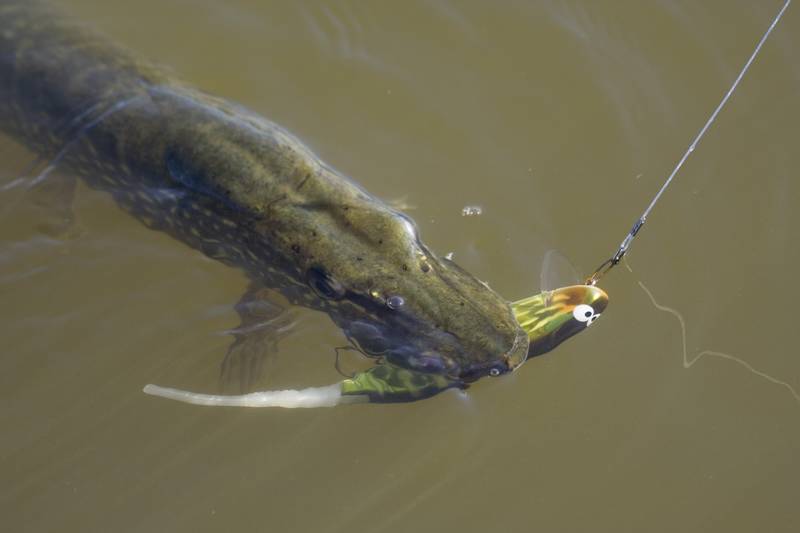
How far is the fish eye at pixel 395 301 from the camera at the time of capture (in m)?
3.04

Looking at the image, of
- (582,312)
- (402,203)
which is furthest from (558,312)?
(402,203)

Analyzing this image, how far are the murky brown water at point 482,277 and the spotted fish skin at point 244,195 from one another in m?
0.28

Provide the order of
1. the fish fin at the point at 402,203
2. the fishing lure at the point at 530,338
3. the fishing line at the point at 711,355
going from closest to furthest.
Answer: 1. the fishing lure at the point at 530,338
2. the fishing line at the point at 711,355
3. the fish fin at the point at 402,203

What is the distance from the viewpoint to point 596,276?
12.4ft

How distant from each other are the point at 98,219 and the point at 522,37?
281cm

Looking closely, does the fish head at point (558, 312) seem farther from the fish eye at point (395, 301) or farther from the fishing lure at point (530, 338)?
the fish eye at point (395, 301)

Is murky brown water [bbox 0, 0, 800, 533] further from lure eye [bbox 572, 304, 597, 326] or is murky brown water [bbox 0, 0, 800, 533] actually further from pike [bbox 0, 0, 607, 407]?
lure eye [bbox 572, 304, 597, 326]

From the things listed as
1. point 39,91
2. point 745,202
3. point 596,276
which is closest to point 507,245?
point 596,276

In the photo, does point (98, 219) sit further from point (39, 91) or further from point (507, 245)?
point (507, 245)

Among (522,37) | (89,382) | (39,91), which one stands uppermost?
(522,37)

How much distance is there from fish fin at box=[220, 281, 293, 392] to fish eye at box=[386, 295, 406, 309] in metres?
0.81

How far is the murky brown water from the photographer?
3486mm

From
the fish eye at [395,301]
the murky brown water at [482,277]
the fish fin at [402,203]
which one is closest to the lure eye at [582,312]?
the murky brown water at [482,277]

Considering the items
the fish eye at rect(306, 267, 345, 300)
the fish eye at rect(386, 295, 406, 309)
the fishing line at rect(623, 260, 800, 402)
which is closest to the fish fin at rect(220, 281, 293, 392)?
the fish eye at rect(306, 267, 345, 300)
